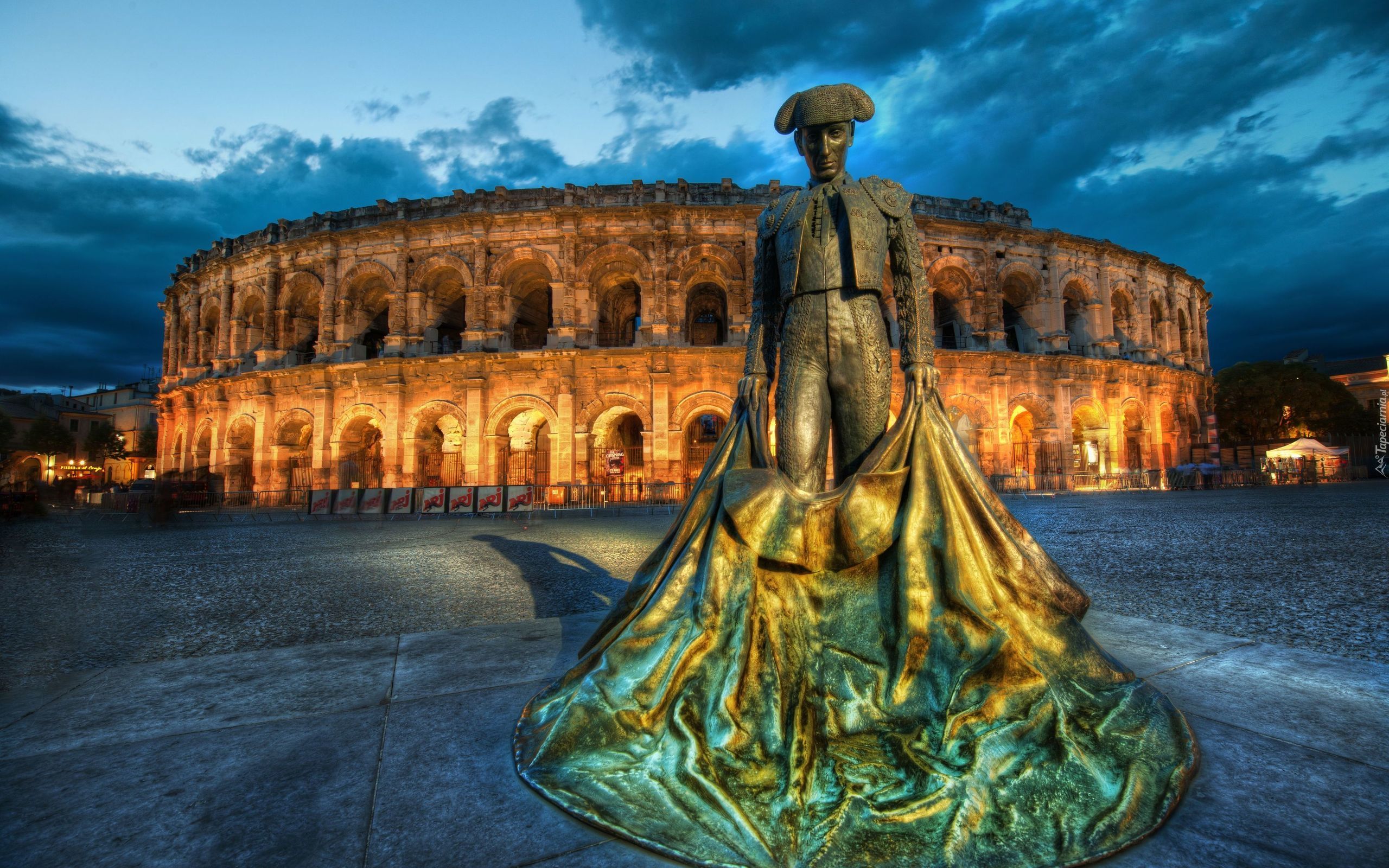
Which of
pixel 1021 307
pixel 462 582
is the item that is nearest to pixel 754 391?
pixel 462 582

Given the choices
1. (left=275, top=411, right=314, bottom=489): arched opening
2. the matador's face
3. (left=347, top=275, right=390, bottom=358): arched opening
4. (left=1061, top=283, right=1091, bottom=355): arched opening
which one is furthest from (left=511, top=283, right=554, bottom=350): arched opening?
the matador's face

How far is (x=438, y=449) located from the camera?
65.4 ft

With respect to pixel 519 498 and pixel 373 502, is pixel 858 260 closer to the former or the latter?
pixel 519 498

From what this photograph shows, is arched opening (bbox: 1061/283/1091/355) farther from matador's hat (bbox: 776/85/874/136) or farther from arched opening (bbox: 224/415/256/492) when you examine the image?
arched opening (bbox: 224/415/256/492)

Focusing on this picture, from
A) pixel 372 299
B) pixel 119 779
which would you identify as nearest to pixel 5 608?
pixel 119 779

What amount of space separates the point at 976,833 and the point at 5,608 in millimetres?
6271

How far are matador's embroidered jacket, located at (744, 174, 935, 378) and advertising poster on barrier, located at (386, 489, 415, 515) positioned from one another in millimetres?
14101

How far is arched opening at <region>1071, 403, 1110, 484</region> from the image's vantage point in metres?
20.2

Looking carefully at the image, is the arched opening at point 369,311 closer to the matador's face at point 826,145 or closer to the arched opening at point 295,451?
the arched opening at point 295,451

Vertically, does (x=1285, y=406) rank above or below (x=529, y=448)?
above

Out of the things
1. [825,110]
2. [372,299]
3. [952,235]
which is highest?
[952,235]

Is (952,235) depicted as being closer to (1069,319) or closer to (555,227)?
(1069,319)

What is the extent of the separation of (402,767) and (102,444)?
189 feet

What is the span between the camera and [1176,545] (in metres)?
6.09
